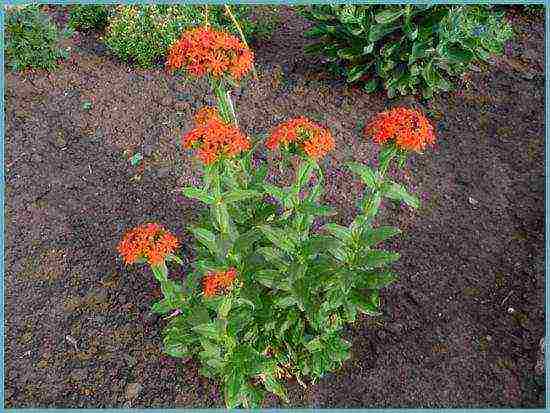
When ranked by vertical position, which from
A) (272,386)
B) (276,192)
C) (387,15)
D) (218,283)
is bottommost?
(272,386)

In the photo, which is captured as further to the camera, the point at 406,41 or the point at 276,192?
the point at 406,41

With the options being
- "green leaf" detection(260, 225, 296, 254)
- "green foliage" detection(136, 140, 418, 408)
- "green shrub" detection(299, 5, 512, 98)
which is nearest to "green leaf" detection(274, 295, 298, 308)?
"green foliage" detection(136, 140, 418, 408)

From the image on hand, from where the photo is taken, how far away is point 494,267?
3.66 meters

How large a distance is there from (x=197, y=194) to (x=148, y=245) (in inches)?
12.0

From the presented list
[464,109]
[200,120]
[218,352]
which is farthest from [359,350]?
[464,109]

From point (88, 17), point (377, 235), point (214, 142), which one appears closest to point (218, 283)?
point (214, 142)

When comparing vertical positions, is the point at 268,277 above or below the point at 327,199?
above

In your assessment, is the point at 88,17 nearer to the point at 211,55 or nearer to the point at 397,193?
the point at 211,55

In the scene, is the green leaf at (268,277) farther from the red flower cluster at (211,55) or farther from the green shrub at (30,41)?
the green shrub at (30,41)

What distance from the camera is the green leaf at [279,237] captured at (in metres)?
2.56

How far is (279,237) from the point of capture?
8.48ft

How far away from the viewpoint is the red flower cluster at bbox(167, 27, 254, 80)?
2377 millimetres

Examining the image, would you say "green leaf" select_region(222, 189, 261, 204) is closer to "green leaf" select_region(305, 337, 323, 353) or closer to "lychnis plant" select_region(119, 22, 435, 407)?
"lychnis plant" select_region(119, 22, 435, 407)

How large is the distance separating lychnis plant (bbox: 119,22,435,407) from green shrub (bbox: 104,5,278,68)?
279 cm
